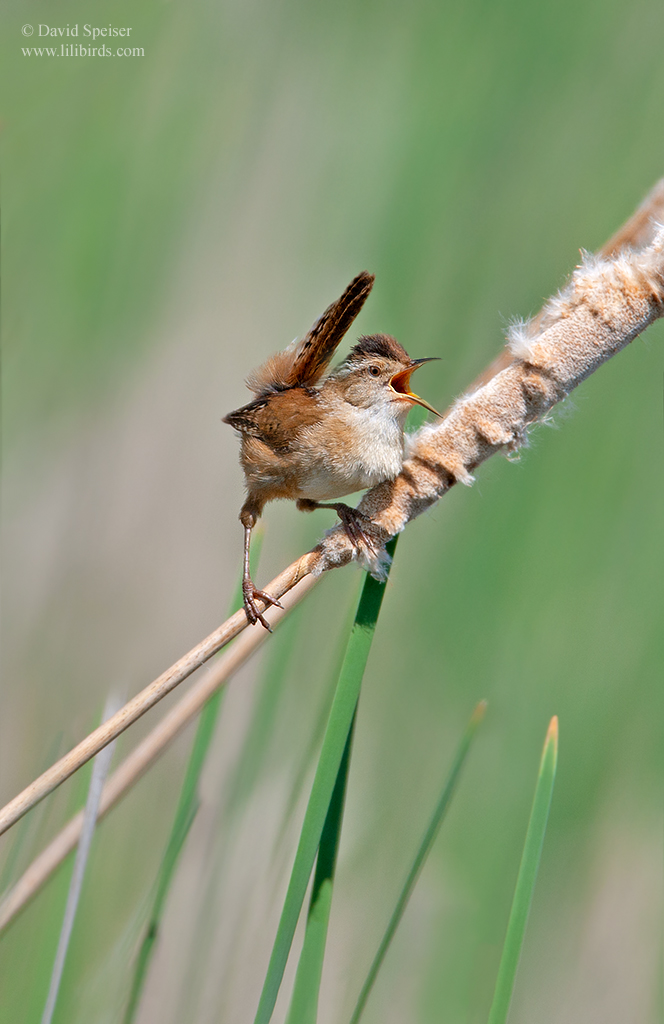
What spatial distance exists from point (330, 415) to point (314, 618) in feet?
2.14

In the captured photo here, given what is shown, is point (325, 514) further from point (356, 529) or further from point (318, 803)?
point (318, 803)

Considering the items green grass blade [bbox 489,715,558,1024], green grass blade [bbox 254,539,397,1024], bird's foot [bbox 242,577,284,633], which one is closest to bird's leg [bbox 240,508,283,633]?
bird's foot [bbox 242,577,284,633]

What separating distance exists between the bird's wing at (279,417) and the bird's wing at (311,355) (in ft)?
0.15

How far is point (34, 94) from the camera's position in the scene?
2133mm

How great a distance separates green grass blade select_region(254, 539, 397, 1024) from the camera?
95cm

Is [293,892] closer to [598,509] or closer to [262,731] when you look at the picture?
[262,731]

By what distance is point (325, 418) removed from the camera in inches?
63.6

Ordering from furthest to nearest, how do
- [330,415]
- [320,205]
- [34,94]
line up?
[320,205], [34,94], [330,415]

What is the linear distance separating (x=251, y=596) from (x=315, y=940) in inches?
25.1

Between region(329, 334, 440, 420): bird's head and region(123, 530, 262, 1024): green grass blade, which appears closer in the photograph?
region(123, 530, 262, 1024): green grass blade

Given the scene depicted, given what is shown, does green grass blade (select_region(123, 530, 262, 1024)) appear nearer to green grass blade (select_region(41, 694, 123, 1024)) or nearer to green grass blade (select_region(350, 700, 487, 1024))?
green grass blade (select_region(41, 694, 123, 1024))

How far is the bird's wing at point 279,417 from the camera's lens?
5.34 ft

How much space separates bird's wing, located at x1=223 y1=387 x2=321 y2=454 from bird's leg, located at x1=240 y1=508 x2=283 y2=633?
0.20m

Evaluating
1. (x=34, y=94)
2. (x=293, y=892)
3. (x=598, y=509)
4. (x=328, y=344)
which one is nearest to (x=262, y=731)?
(x=293, y=892)
